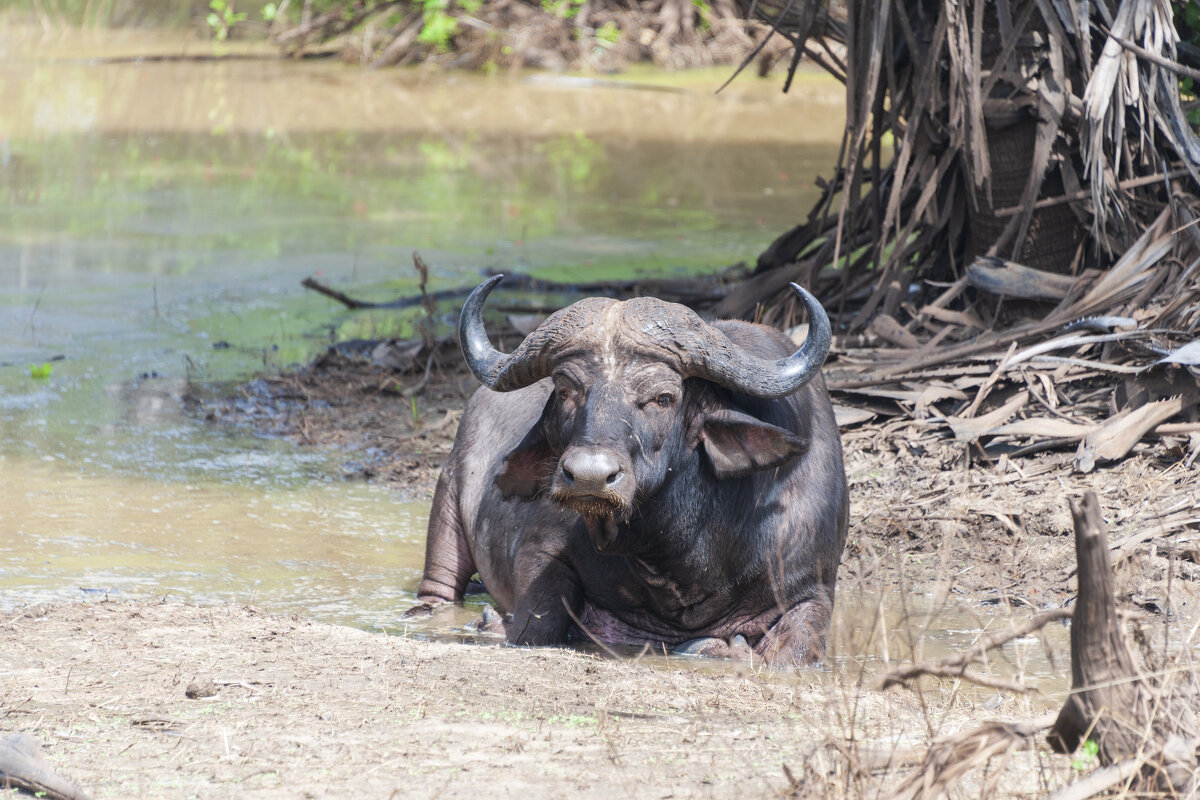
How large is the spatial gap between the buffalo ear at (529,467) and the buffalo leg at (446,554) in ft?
3.26

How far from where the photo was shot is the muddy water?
6133 millimetres

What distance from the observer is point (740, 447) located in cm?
482

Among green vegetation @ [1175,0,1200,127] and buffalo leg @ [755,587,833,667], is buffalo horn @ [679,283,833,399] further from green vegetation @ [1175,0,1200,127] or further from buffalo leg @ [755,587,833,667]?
green vegetation @ [1175,0,1200,127]

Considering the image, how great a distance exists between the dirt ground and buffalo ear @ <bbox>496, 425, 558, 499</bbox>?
68 cm

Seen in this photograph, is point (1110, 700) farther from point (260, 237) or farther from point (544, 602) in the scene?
point (260, 237)

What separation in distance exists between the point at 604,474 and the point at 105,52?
2585cm

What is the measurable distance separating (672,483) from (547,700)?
1185 mm

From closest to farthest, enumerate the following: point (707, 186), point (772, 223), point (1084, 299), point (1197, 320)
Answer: point (1197, 320)
point (1084, 299)
point (772, 223)
point (707, 186)

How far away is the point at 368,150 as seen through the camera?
1784cm

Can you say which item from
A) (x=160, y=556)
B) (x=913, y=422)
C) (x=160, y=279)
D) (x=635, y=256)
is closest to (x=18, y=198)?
A: (x=160, y=279)

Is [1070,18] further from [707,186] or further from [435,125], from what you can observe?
[435,125]

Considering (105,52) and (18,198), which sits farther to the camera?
(105,52)

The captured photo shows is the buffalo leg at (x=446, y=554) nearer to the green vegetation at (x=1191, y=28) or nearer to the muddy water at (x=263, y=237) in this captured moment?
the muddy water at (x=263, y=237)

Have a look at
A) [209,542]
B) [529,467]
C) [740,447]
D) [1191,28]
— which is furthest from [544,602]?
[1191,28]
